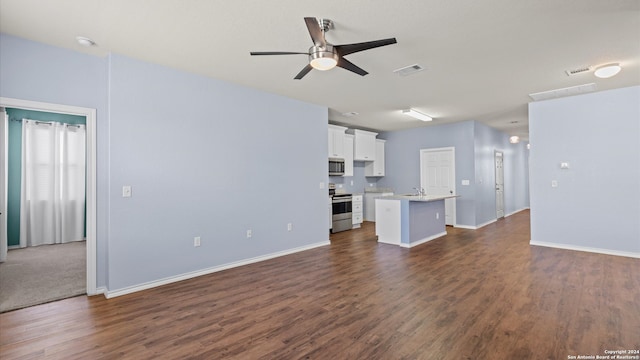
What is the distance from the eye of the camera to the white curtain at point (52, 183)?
5.54 meters

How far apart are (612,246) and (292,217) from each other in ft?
17.3

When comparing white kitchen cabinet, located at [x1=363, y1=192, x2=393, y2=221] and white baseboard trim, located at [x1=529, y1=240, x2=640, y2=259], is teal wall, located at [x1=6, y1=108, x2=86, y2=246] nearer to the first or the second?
white kitchen cabinet, located at [x1=363, y1=192, x2=393, y2=221]

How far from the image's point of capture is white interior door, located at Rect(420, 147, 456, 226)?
7.50m

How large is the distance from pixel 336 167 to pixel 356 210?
1304 mm

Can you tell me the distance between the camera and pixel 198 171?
3.88 m

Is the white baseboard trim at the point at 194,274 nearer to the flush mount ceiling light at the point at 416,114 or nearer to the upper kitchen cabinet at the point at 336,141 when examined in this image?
the upper kitchen cabinet at the point at 336,141

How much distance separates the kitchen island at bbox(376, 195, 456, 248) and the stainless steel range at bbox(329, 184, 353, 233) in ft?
4.22

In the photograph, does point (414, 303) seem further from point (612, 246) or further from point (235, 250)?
point (612, 246)

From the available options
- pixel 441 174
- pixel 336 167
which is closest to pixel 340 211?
pixel 336 167

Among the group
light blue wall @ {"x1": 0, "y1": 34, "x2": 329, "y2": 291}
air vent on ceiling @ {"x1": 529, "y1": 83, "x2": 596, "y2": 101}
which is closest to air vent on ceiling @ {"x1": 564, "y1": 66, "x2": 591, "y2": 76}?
air vent on ceiling @ {"x1": 529, "y1": 83, "x2": 596, "y2": 101}

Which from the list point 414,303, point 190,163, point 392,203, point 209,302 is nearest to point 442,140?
point 392,203

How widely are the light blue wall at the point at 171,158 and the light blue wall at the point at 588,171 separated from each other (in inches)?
181

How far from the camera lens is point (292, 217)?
16.4 ft

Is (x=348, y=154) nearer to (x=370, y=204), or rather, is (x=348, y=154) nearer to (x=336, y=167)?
(x=336, y=167)
